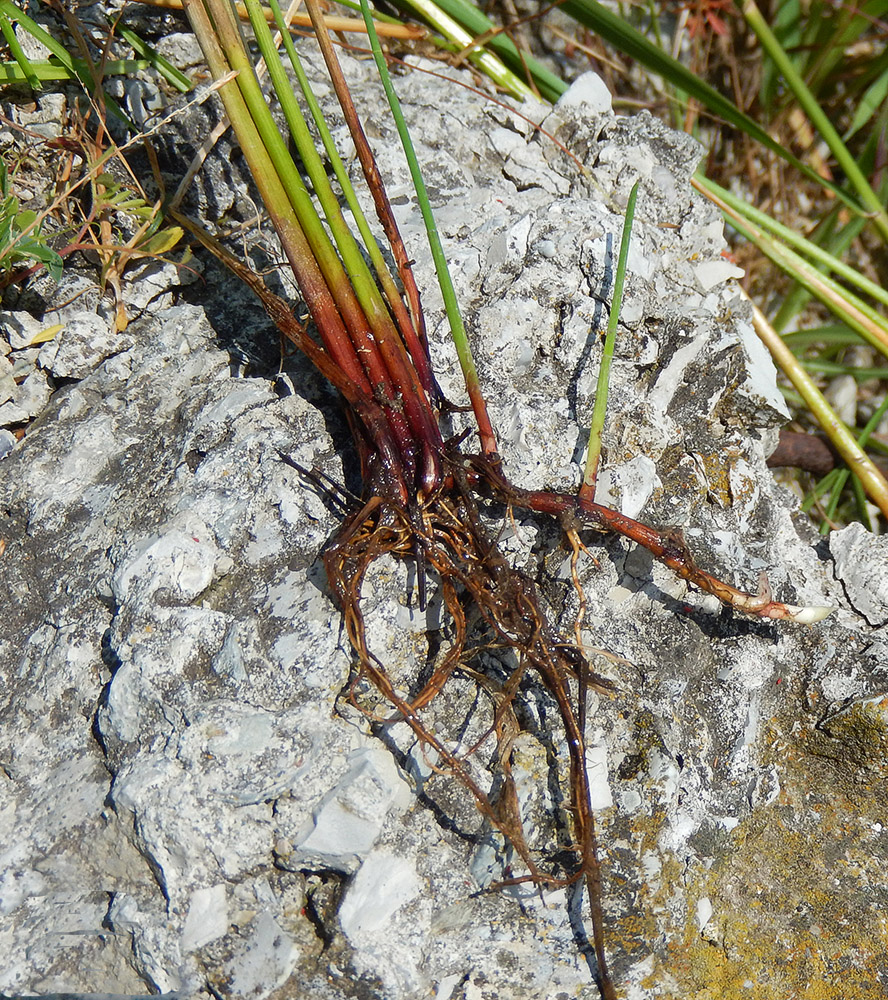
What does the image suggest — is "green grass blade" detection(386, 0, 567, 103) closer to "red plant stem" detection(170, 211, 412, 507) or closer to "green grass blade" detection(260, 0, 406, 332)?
"green grass blade" detection(260, 0, 406, 332)

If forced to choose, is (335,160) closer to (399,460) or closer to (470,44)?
(399,460)

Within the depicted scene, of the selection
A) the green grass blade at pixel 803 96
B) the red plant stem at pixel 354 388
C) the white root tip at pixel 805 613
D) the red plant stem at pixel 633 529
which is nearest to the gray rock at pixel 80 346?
the red plant stem at pixel 354 388

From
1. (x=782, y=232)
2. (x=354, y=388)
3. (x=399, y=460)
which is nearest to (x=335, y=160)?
(x=354, y=388)

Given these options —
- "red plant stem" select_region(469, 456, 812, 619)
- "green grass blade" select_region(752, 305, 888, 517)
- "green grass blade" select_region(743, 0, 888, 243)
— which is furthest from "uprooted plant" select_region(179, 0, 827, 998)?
"green grass blade" select_region(743, 0, 888, 243)

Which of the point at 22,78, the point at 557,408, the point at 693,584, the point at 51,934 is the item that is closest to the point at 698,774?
the point at 693,584

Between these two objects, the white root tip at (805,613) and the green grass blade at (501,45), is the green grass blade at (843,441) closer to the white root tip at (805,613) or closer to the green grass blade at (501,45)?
the green grass blade at (501,45)

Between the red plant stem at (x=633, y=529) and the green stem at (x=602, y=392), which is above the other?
the green stem at (x=602, y=392)
